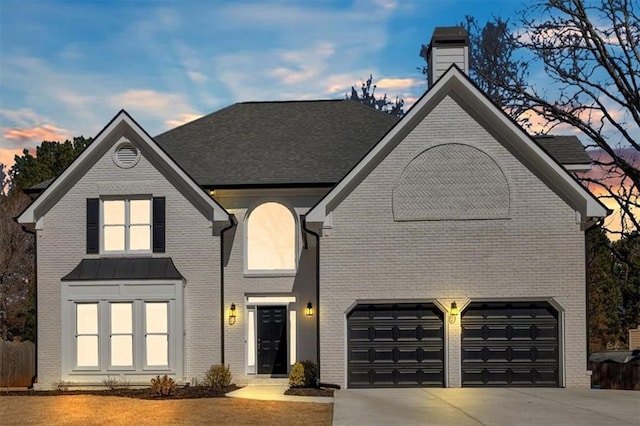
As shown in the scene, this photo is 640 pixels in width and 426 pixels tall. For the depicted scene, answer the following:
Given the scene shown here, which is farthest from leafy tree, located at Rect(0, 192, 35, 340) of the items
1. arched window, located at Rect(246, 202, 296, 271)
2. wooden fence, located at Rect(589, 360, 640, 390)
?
wooden fence, located at Rect(589, 360, 640, 390)

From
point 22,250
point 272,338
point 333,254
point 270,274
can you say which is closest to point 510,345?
point 333,254

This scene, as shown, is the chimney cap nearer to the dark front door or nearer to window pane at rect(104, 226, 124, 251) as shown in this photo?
the dark front door

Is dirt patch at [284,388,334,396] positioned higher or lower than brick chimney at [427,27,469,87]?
lower

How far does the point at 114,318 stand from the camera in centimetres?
2397

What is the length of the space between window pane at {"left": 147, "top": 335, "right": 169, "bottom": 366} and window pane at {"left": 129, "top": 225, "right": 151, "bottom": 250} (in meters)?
2.93

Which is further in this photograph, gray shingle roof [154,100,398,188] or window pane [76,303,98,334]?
gray shingle roof [154,100,398,188]

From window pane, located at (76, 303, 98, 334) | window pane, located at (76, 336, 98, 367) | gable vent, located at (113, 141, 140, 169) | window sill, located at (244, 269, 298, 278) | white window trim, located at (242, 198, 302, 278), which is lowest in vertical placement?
window pane, located at (76, 336, 98, 367)

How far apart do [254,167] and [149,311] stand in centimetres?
592

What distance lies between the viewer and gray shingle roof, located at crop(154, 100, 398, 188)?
25609 mm

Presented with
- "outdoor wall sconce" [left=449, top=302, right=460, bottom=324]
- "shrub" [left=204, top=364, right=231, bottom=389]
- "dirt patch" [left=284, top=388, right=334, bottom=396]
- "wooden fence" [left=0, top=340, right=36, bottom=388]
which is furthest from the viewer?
"wooden fence" [left=0, top=340, right=36, bottom=388]

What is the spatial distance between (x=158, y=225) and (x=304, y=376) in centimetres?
674

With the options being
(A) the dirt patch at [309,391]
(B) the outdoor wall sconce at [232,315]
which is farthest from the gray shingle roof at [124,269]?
(A) the dirt patch at [309,391]

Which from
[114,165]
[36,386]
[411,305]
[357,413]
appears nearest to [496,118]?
[411,305]

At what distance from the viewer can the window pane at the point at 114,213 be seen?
2473cm
